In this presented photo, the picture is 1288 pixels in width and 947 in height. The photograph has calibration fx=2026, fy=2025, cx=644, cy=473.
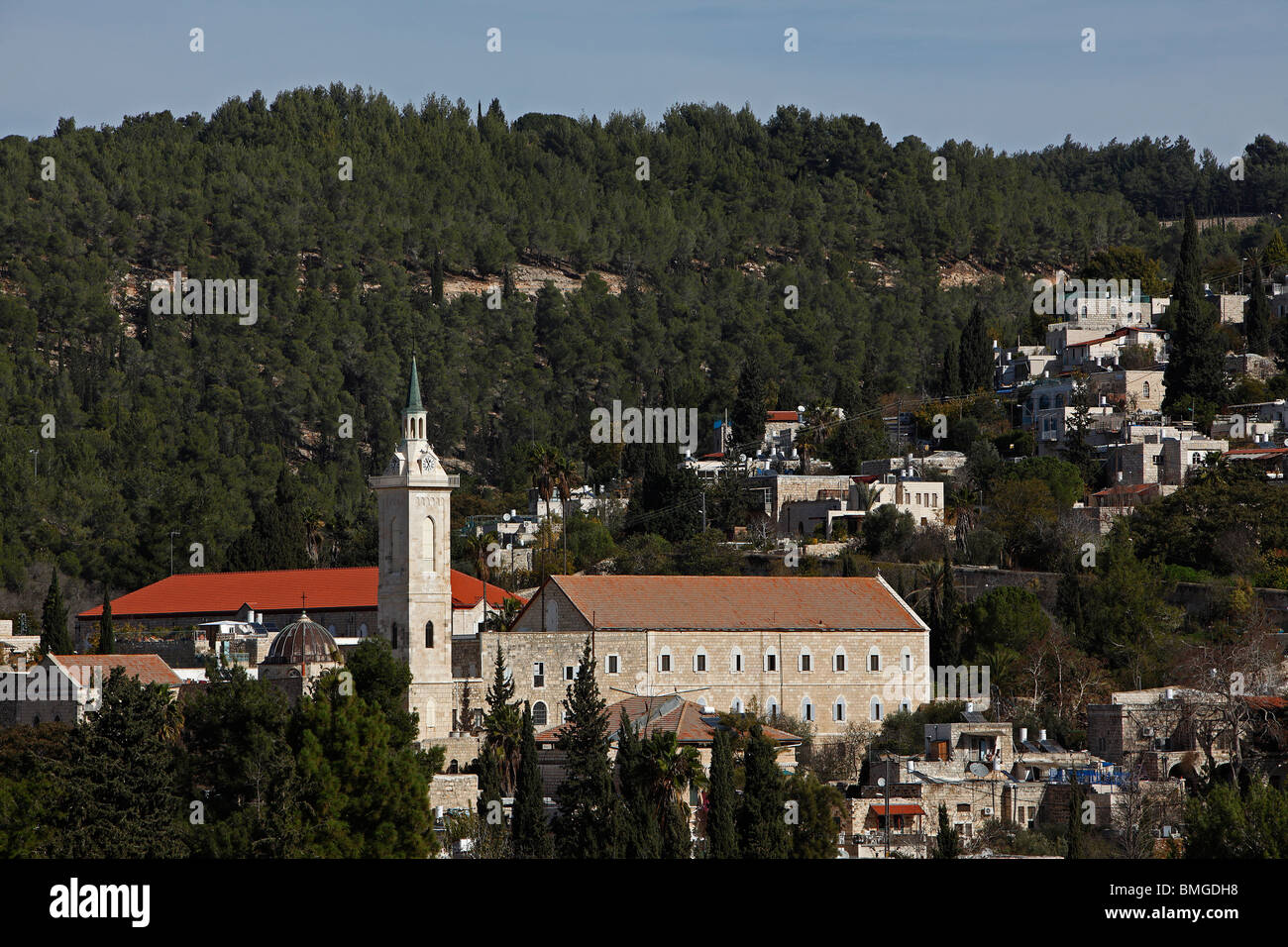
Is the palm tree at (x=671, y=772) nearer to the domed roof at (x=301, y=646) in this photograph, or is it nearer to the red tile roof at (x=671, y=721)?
the red tile roof at (x=671, y=721)

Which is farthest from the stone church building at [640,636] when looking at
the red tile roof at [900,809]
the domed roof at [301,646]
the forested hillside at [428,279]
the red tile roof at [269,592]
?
the forested hillside at [428,279]

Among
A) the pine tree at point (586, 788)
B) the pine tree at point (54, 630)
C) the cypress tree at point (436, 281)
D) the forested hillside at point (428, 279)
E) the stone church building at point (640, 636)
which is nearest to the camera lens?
the pine tree at point (586, 788)

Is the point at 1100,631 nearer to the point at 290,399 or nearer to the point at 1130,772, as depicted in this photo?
the point at 1130,772

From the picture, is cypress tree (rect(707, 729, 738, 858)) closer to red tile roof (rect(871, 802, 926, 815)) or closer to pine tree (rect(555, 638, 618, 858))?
pine tree (rect(555, 638, 618, 858))

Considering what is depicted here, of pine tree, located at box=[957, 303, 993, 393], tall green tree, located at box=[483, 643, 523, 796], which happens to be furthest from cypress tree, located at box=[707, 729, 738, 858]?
pine tree, located at box=[957, 303, 993, 393]

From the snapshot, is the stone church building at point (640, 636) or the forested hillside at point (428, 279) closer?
the stone church building at point (640, 636)

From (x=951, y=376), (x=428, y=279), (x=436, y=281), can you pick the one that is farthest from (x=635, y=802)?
(x=428, y=279)
